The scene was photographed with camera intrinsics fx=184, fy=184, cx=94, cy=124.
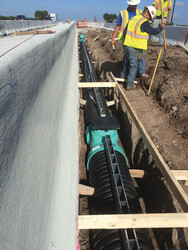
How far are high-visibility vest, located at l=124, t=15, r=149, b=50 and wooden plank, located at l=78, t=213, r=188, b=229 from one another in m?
4.69

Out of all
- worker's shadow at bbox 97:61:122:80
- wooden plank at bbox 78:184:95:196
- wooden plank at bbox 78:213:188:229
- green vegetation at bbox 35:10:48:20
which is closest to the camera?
wooden plank at bbox 78:213:188:229

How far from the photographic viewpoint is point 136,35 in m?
5.25

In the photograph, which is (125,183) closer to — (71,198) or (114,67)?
(71,198)

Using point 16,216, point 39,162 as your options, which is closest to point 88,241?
point 39,162

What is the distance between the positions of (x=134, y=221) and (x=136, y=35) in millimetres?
4888

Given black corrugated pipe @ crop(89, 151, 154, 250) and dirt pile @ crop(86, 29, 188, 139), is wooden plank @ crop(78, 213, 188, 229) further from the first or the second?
dirt pile @ crop(86, 29, 188, 139)

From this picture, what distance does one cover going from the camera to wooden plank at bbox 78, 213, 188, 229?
6.79 feet

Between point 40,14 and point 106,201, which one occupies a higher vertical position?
point 40,14

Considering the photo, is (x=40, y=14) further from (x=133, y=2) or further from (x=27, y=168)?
(x=27, y=168)

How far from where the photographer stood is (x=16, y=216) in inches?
38.1

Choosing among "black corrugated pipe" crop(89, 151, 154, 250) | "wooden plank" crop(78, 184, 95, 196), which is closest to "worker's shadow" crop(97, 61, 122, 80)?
"black corrugated pipe" crop(89, 151, 154, 250)

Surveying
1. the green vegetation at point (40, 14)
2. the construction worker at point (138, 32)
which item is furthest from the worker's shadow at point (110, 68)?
the green vegetation at point (40, 14)

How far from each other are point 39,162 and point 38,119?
0.36 meters

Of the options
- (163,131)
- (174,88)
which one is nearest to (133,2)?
(174,88)
